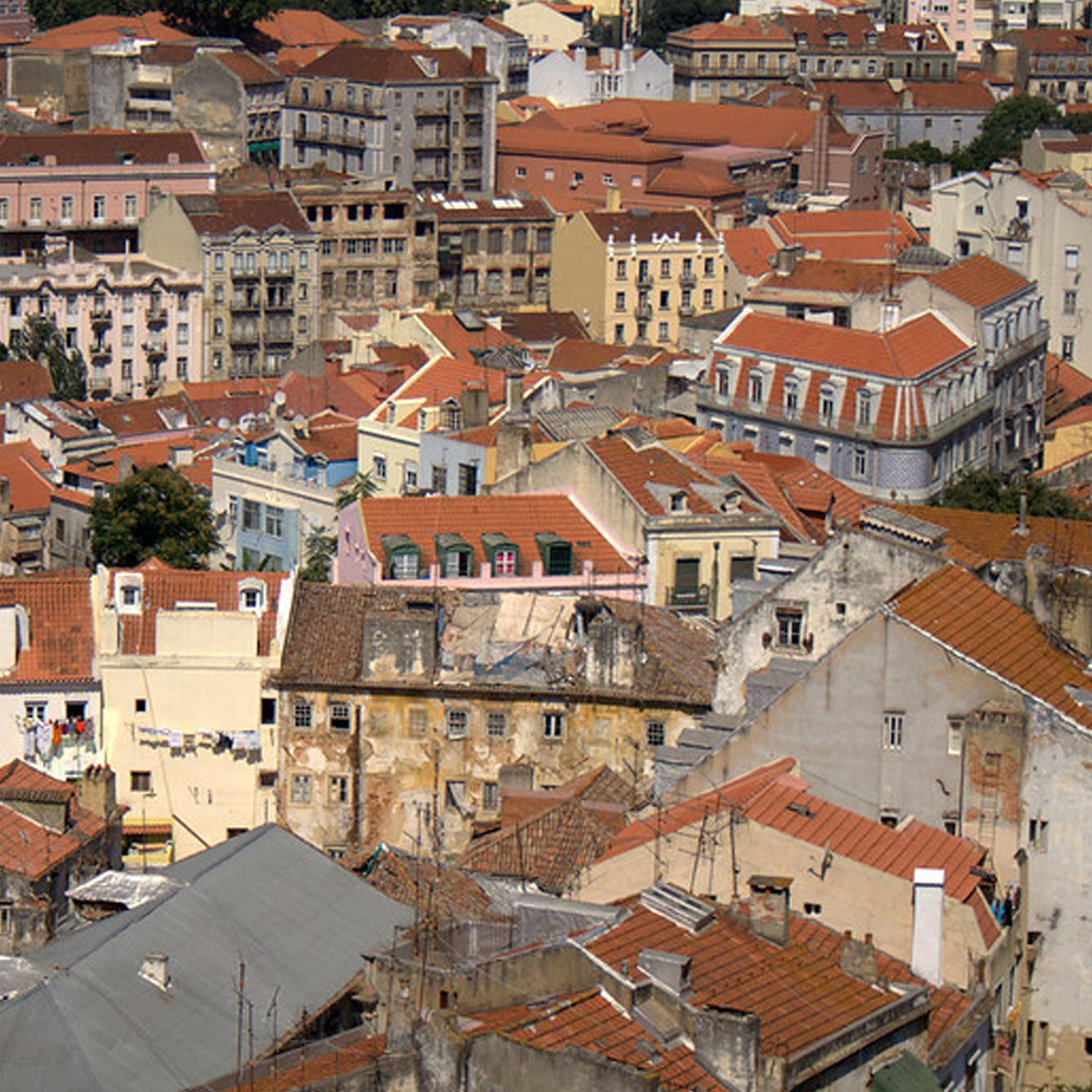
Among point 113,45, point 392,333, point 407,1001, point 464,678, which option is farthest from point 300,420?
point 113,45

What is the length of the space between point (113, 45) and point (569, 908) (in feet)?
481

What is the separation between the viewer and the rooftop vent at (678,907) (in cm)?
5116

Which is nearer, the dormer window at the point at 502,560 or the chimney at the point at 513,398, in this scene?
the dormer window at the point at 502,560

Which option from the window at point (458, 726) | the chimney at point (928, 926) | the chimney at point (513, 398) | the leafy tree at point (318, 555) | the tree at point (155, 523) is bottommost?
the tree at point (155, 523)

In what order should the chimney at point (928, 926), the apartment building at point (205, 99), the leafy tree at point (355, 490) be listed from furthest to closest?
the apartment building at point (205, 99), the leafy tree at point (355, 490), the chimney at point (928, 926)

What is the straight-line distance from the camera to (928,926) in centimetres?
5441

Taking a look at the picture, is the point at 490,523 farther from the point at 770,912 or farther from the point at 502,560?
the point at 770,912

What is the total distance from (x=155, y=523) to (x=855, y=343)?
26.9 metres

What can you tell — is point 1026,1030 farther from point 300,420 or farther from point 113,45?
point 113,45

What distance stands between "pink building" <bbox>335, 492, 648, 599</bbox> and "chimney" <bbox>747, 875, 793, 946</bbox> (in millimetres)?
29953

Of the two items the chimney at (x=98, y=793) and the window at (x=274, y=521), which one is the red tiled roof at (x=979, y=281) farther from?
the chimney at (x=98, y=793)

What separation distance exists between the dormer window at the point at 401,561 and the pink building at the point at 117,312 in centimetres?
6120

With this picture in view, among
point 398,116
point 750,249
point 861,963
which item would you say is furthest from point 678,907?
point 398,116

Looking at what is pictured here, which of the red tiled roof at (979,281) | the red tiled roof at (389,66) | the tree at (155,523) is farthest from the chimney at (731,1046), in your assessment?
the red tiled roof at (389,66)
